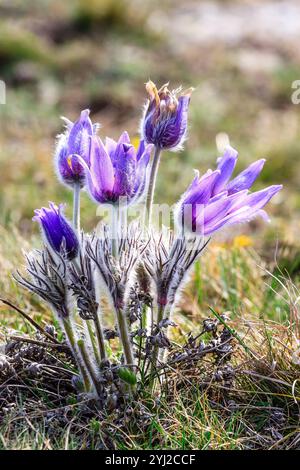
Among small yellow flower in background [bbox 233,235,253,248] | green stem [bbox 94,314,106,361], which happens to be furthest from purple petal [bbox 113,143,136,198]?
small yellow flower in background [bbox 233,235,253,248]

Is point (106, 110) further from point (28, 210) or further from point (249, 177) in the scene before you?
point (249, 177)

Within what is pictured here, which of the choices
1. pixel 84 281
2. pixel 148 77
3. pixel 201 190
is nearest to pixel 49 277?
pixel 84 281

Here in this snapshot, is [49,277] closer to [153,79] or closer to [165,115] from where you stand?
[165,115]

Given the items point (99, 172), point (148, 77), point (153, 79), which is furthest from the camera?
point (153, 79)

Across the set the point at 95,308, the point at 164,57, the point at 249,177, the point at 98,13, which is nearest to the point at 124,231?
the point at 95,308

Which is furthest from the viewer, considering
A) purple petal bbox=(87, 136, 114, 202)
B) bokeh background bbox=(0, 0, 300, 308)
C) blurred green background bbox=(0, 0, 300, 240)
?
blurred green background bbox=(0, 0, 300, 240)

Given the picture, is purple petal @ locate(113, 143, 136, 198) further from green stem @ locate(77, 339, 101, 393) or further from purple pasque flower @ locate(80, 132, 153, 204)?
green stem @ locate(77, 339, 101, 393)
